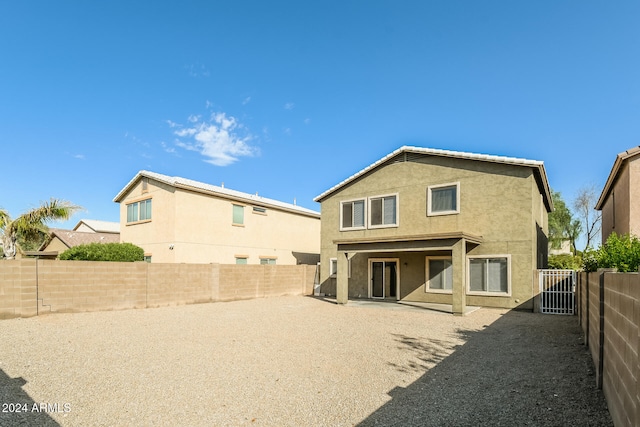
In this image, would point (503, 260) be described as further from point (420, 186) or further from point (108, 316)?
point (108, 316)

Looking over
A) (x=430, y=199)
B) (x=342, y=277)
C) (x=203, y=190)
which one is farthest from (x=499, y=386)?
(x=203, y=190)

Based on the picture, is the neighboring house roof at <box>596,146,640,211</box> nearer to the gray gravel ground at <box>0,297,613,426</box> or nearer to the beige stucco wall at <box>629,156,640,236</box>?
the beige stucco wall at <box>629,156,640,236</box>

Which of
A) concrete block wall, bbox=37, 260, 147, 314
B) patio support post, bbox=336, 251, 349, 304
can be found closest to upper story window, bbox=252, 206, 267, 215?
patio support post, bbox=336, 251, 349, 304

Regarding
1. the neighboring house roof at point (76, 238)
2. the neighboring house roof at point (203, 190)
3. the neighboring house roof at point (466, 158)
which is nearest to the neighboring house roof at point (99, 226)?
the neighboring house roof at point (76, 238)

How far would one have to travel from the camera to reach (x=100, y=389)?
5.88 meters

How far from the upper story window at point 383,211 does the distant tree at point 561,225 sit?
28.0 meters

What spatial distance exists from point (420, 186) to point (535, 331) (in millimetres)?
9446

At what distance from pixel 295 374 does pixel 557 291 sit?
1325cm

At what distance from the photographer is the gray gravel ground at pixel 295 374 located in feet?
16.1

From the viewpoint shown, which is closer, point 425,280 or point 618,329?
point 618,329

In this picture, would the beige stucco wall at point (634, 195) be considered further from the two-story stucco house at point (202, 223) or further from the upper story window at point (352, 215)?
the two-story stucco house at point (202, 223)

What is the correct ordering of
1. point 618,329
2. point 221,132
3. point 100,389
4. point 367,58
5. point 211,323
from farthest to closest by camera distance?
1. point 221,132
2. point 367,58
3. point 211,323
4. point 100,389
5. point 618,329

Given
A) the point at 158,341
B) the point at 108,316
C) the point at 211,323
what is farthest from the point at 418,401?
the point at 108,316

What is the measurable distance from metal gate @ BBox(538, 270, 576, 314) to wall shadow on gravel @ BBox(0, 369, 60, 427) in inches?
647
